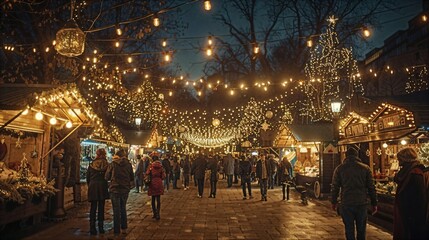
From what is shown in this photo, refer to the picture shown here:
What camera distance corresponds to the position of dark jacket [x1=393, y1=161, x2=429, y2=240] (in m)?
5.19

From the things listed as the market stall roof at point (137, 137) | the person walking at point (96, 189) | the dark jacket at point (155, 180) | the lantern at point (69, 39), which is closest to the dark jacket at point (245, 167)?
the dark jacket at point (155, 180)

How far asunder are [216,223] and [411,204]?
223 inches

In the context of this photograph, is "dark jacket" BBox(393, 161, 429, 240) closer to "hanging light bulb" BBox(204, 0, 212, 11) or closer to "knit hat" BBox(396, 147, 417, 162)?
"knit hat" BBox(396, 147, 417, 162)

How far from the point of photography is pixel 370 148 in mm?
15633

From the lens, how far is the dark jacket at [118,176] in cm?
820

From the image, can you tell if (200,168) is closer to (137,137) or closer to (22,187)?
(22,187)

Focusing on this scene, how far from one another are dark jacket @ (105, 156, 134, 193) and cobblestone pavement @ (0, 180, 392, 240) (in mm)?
1019

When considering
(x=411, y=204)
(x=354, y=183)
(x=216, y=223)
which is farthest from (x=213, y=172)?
(x=411, y=204)

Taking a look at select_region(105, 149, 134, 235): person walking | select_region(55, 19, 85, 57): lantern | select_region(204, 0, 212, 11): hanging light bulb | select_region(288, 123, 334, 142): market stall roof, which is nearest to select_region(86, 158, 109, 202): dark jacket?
select_region(105, 149, 134, 235): person walking

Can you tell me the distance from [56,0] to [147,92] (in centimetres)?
1404

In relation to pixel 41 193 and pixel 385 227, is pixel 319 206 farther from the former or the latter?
pixel 41 193

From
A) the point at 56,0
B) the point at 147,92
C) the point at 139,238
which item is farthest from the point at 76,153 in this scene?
the point at 147,92

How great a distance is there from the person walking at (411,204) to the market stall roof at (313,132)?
1223cm

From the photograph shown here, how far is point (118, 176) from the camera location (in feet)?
27.0
